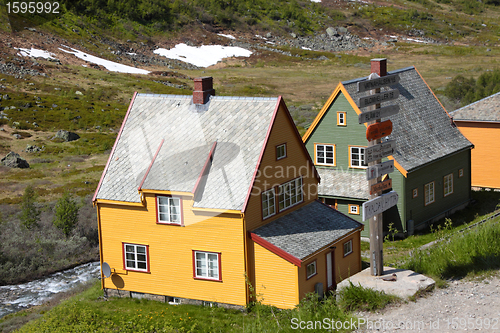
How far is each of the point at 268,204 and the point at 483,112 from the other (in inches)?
902

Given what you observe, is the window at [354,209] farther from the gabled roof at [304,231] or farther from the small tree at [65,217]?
the small tree at [65,217]

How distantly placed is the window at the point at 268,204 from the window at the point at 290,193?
66 centimetres

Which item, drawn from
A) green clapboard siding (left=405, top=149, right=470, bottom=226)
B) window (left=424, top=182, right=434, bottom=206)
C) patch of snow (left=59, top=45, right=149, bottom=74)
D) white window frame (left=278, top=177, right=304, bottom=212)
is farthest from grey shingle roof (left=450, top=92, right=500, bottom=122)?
patch of snow (left=59, top=45, right=149, bottom=74)

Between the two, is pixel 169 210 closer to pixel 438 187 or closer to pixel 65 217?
pixel 65 217

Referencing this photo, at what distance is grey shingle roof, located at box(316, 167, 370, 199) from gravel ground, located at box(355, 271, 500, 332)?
13.0 m

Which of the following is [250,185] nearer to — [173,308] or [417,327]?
[173,308]

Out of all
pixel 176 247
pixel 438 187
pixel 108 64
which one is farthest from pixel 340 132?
pixel 108 64

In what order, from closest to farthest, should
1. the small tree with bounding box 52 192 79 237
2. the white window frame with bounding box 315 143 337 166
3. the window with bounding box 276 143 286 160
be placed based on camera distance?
1. the window with bounding box 276 143 286 160
2. the white window frame with bounding box 315 143 337 166
3. the small tree with bounding box 52 192 79 237

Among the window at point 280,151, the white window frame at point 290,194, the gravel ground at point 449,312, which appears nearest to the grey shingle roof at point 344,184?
the white window frame at point 290,194

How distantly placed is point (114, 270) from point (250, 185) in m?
7.51

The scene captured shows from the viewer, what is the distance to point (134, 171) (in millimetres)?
25453

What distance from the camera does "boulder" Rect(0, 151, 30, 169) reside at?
178ft

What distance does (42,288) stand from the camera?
3061 cm

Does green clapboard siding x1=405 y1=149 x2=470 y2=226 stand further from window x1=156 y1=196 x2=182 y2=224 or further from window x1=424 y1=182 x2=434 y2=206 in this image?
window x1=156 y1=196 x2=182 y2=224
